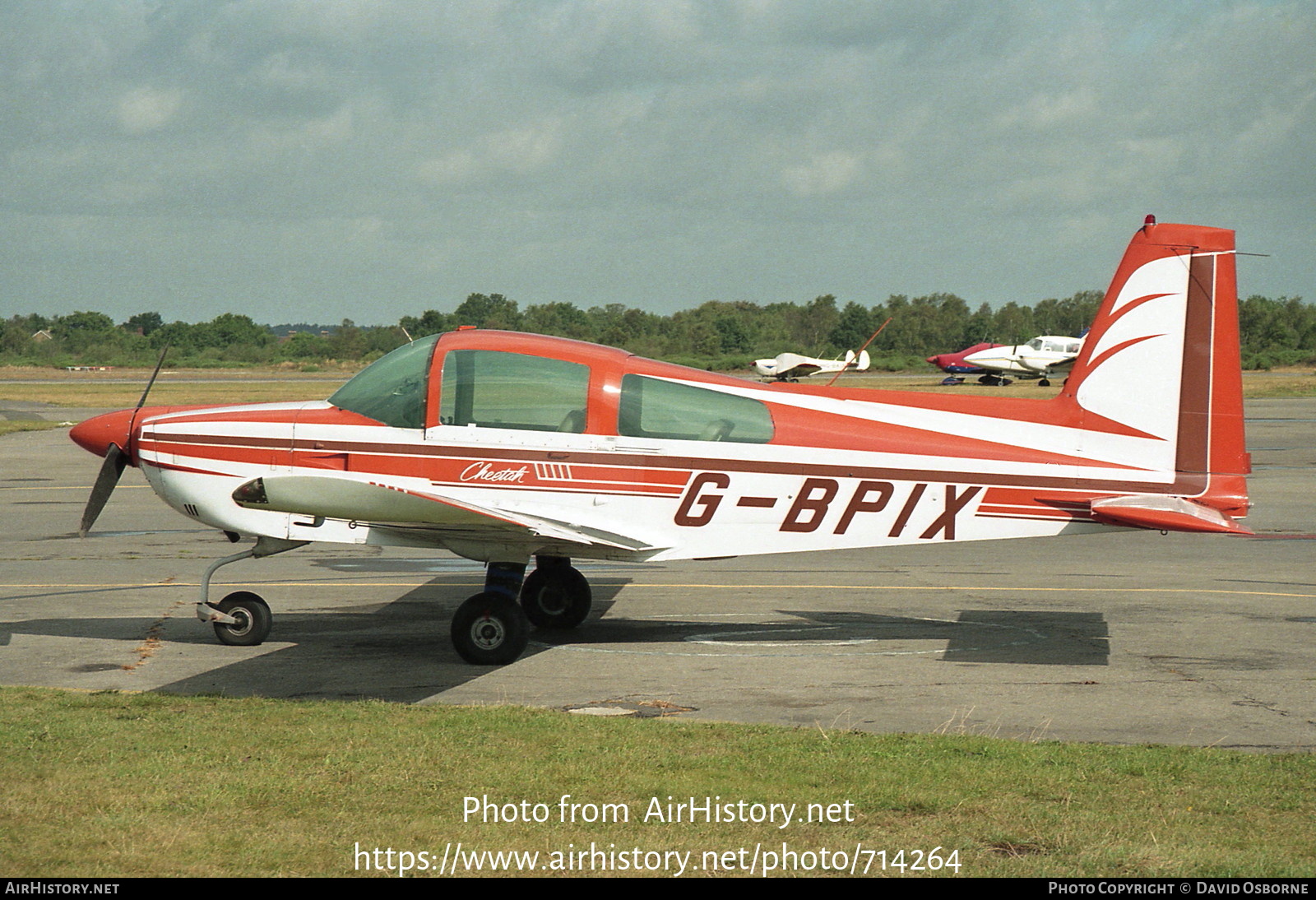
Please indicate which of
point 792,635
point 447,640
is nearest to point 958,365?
point 792,635

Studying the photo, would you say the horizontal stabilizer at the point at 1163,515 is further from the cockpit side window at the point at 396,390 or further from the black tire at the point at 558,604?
the cockpit side window at the point at 396,390

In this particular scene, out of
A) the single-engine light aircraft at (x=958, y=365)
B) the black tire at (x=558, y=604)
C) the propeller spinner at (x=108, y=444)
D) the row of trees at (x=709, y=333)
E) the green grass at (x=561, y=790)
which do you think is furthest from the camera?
the row of trees at (x=709, y=333)

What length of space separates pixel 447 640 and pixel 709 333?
336ft

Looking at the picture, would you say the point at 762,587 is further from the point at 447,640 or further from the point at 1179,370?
the point at 1179,370

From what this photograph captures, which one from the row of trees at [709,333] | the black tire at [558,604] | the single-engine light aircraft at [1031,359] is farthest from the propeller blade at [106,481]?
the row of trees at [709,333]

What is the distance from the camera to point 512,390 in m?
9.55

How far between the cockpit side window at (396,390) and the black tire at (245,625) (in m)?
1.83

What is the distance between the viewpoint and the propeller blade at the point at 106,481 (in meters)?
9.99

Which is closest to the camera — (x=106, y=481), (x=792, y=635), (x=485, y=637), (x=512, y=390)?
(x=485, y=637)

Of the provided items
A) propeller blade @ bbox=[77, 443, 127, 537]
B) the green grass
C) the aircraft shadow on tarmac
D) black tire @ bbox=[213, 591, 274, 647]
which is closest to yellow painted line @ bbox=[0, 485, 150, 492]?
the aircraft shadow on tarmac

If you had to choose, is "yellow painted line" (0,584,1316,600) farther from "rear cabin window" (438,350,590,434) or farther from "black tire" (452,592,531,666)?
"rear cabin window" (438,350,590,434)

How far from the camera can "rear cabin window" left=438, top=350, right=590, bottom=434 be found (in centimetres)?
952

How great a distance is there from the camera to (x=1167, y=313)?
9.52 m
